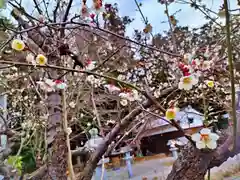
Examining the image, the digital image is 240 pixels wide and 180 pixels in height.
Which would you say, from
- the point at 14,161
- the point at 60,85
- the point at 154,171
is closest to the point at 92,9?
the point at 60,85

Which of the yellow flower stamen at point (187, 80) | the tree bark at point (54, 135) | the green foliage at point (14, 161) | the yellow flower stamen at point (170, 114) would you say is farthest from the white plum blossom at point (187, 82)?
the green foliage at point (14, 161)

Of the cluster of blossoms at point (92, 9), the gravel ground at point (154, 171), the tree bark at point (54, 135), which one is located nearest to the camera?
the cluster of blossoms at point (92, 9)

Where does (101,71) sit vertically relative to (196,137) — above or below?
above

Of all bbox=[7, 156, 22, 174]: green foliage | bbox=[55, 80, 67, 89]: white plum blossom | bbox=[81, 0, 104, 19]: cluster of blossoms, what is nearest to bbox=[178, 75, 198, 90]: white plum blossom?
bbox=[55, 80, 67, 89]: white plum blossom

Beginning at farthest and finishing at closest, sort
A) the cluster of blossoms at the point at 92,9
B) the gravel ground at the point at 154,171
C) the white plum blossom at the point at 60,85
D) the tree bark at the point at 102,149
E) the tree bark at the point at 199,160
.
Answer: the gravel ground at the point at 154,171 → the tree bark at the point at 102,149 → the cluster of blossoms at the point at 92,9 → the tree bark at the point at 199,160 → the white plum blossom at the point at 60,85

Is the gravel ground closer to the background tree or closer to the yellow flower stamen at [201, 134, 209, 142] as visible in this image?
the background tree

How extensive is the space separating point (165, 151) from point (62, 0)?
1060 centimetres

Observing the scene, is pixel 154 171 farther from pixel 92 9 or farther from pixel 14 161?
pixel 92 9

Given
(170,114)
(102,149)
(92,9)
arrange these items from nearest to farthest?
(170,114) < (92,9) < (102,149)

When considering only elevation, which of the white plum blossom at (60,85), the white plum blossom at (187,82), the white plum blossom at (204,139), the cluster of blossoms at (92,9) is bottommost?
the white plum blossom at (204,139)

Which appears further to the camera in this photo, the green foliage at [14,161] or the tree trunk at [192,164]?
the green foliage at [14,161]

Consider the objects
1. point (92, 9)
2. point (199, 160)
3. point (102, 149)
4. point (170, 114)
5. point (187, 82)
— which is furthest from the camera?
point (102, 149)

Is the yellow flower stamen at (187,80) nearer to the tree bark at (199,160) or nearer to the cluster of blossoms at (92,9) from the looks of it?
the tree bark at (199,160)

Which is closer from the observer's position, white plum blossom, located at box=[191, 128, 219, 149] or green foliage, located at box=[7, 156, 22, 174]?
white plum blossom, located at box=[191, 128, 219, 149]
